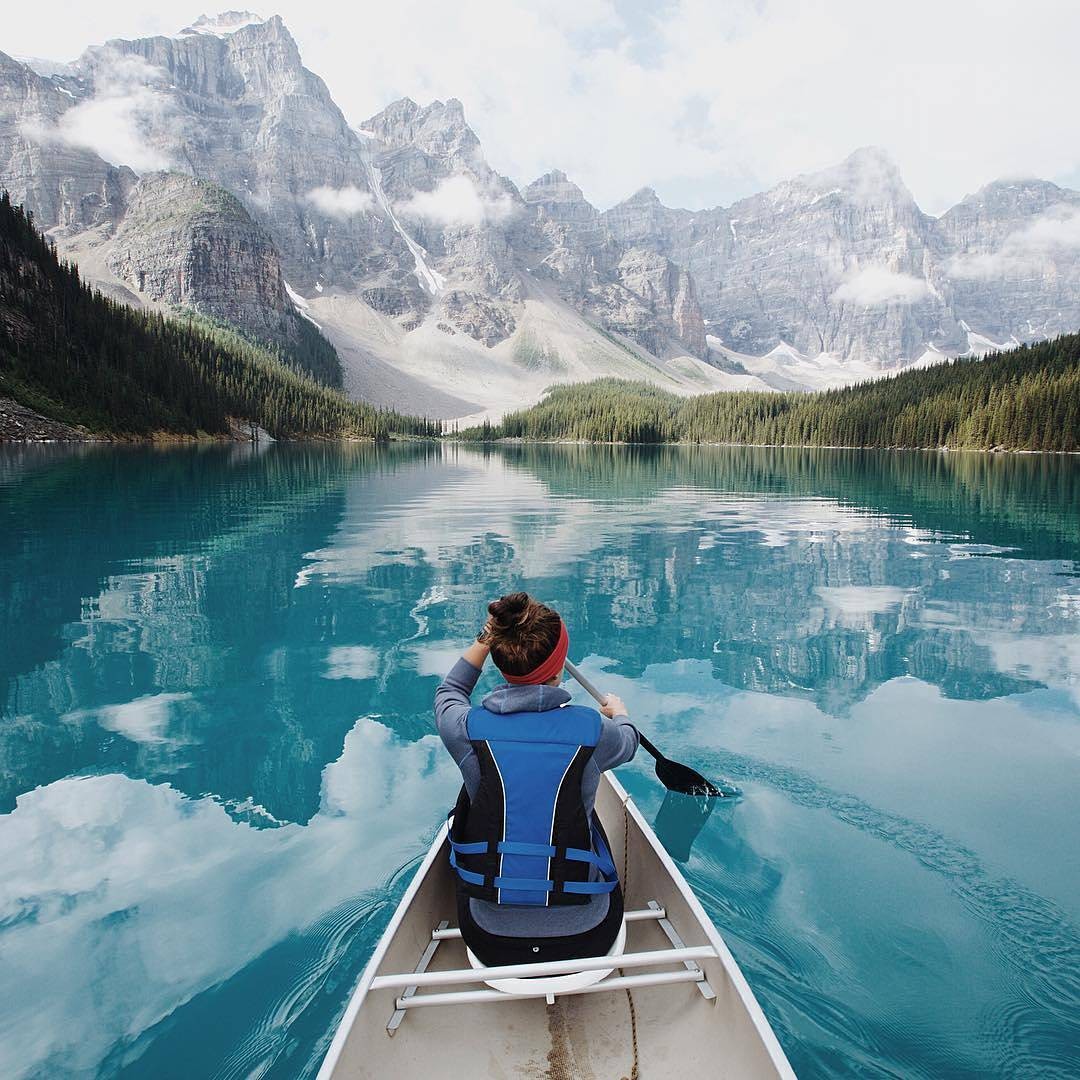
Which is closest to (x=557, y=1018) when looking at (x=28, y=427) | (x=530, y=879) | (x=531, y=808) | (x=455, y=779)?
(x=530, y=879)

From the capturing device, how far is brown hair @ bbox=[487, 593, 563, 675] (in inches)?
184

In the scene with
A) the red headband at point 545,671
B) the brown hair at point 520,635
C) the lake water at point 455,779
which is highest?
the brown hair at point 520,635

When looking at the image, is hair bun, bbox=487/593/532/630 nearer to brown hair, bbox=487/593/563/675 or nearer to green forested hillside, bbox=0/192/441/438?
brown hair, bbox=487/593/563/675

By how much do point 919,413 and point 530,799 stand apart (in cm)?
14646

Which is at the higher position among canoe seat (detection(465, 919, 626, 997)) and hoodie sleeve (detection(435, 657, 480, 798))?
hoodie sleeve (detection(435, 657, 480, 798))

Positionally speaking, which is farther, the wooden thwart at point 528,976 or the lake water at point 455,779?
the lake water at point 455,779

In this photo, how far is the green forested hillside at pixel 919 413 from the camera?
105 m

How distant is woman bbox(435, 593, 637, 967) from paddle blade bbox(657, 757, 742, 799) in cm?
437

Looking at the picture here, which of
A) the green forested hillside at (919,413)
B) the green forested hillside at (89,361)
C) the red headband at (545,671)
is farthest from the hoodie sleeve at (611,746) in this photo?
the green forested hillside at (919,413)

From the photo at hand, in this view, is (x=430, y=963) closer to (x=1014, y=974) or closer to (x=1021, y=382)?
(x=1014, y=974)

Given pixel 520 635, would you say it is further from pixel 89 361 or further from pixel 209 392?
pixel 209 392

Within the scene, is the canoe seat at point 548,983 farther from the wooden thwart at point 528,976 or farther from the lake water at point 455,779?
the lake water at point 455,779

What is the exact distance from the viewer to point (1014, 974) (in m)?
5.99

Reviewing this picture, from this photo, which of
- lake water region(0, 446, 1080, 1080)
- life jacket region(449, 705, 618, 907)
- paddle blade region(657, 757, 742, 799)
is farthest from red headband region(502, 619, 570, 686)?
paddle blade region(657, 757, 742, 799)
